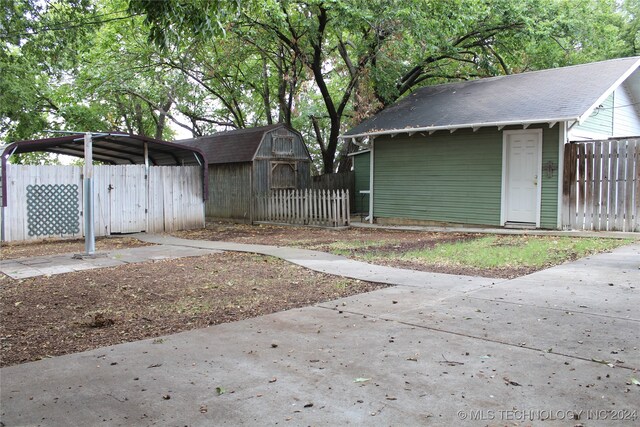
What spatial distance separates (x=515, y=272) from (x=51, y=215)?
12.3 meters

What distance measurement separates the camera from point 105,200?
15773mm

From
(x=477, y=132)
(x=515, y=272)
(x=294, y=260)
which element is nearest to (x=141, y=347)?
(x=294, y=260)

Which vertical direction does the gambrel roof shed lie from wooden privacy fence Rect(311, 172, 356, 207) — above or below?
above

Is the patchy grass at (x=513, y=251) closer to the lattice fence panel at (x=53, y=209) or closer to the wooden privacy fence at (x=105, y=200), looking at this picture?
the wooden privacy fence at (x=105, y=200)

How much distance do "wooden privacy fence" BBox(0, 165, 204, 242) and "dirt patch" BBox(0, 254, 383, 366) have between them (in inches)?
236

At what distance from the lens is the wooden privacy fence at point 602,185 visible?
12664mm

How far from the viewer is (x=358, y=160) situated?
22.3 meters

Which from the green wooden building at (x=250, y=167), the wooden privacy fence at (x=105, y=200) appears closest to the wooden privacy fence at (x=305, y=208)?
the green wooden building at (x=250, y=167)

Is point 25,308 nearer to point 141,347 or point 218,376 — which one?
point 141,347

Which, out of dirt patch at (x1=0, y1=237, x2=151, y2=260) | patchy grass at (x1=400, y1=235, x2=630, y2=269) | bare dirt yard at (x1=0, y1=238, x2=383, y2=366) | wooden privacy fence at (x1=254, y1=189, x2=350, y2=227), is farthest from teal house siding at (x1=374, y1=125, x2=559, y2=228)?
dirt patch at (x1=0, y1=237, x2=151, y2=260)

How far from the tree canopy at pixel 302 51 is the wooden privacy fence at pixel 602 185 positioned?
23.0 feet

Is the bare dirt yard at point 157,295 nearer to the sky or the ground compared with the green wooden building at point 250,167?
nearer to the ground

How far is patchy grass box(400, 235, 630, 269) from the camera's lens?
9.24m

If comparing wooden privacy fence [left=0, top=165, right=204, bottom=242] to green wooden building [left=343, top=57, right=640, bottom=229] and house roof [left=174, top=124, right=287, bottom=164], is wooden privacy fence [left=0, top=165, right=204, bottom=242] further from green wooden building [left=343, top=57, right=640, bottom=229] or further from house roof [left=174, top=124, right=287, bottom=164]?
green wooden building [left=343, top=57, right=640, bottom=229]
